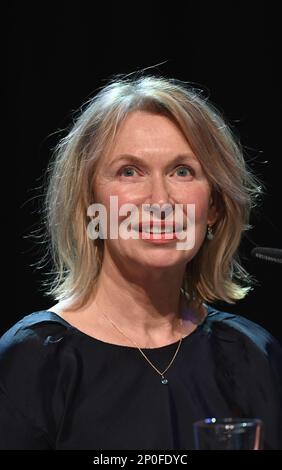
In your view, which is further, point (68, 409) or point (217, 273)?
point (217, 273)

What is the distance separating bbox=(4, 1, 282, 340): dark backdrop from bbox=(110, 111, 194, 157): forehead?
2.44 feet

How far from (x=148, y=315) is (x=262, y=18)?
1315 mm

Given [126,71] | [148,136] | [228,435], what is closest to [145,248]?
[148,136]

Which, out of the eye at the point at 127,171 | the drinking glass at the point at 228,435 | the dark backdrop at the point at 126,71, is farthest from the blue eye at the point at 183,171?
the drinking glass at the point at 228,435

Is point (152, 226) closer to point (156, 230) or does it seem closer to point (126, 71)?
point (156, 230)

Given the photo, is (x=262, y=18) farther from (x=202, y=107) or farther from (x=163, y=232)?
(x=163, y=232)

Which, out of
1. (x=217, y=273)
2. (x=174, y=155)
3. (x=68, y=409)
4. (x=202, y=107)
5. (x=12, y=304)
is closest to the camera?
(x=68, y=409)

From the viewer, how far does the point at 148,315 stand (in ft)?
7.06

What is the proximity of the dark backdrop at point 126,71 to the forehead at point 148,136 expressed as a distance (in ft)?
2.44

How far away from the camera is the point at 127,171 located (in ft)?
6.66

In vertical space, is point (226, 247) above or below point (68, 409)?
above

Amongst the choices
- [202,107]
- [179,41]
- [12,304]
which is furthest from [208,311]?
[179,41]

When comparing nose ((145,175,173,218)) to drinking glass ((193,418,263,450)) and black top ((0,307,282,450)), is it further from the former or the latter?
drinking glass ((193,418,263,450))

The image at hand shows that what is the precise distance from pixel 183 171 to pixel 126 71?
0.91 metres
